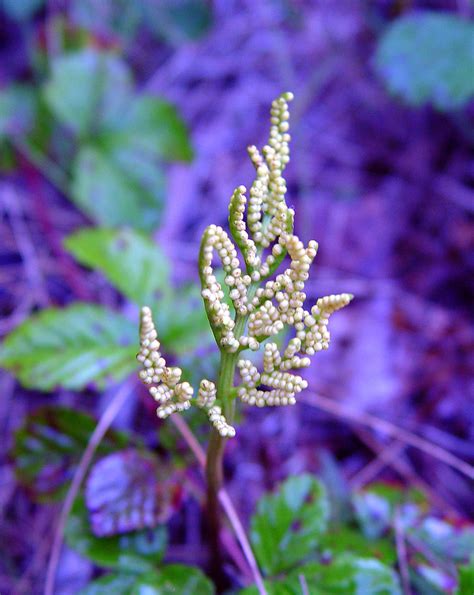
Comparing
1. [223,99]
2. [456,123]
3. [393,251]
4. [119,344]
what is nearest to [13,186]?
[223,99]

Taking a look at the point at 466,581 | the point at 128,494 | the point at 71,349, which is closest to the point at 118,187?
the point at 71,349

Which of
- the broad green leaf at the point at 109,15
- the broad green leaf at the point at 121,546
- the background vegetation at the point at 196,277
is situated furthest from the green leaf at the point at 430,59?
the broad green leaf at the point at 121,546

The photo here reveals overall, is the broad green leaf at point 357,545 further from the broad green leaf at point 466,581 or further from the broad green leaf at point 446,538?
the broad green leaf at point 466,581

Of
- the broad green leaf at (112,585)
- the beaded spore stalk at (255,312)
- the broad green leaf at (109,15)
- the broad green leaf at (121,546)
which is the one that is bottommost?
the broad green leaf at (112,585)

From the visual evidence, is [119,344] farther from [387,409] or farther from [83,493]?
[387,409]

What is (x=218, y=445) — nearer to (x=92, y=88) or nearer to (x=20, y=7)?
(x=92, y=88)

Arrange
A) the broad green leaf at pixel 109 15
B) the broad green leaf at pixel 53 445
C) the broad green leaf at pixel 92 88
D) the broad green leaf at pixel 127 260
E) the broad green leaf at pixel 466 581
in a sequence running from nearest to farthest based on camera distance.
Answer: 1. the broad green leaf at pixel 466 581
2. the broad green leaf at pixel 53 445
3. the broad green leaf at pixel 127 260
4. the broad green leaf at pixel 92 88
5. the broad green leaf at pixel 109 15

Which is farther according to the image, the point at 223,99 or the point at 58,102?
the point at 223,99
